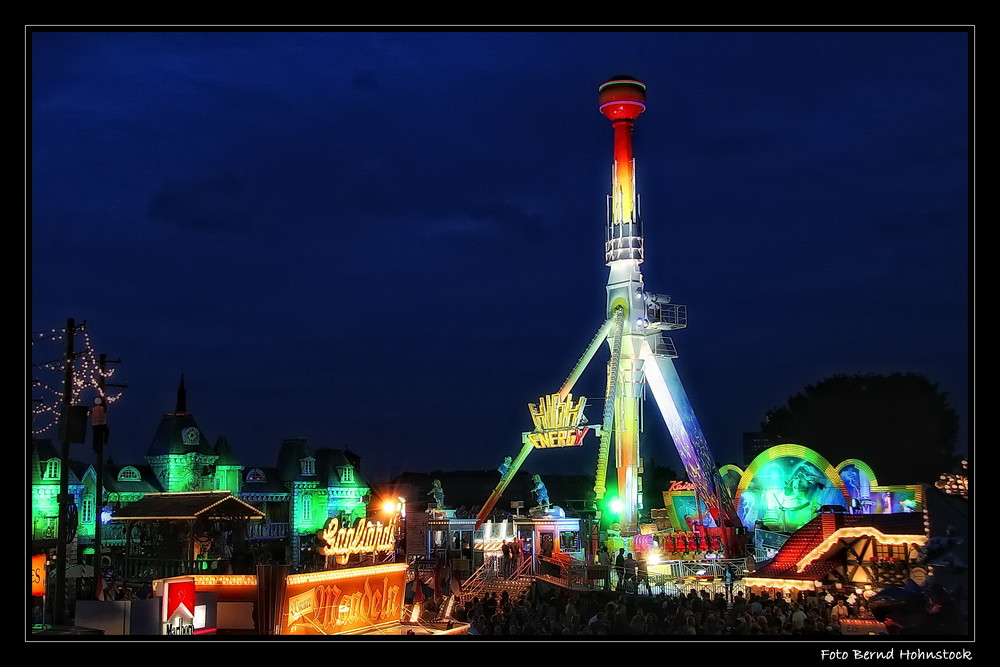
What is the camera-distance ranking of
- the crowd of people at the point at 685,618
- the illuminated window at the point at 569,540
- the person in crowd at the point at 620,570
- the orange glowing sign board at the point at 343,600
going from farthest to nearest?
the illuminated window at the point at 569,540 → the person in crowd at the point at 620,570 → the orange glowing sign board at the point at 343,600 → the crowd of people at the point at 685,618

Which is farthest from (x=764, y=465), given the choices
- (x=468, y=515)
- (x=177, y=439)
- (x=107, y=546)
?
(x=177, y=439)

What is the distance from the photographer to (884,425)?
7000 cm

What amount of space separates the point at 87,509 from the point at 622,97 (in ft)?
139

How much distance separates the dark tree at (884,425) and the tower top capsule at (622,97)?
31.3m

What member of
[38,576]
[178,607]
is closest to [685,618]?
[178,607]

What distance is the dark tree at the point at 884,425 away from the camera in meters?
67.0

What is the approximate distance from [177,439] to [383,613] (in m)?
53.4

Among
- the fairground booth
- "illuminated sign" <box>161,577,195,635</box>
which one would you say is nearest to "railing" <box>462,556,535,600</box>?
the fairground booth

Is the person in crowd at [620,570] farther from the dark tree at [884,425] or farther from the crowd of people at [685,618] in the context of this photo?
the dark tree at [884,425]

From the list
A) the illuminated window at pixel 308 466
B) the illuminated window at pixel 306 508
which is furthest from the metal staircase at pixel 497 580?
the illuminated window at pixel 308 466

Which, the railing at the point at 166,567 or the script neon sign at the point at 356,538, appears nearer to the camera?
the script neon sign at the point at 356,538

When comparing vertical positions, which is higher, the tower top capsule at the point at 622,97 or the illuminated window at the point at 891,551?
the tower top capsule at the point at 622,97

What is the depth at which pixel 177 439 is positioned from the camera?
72.7 meters

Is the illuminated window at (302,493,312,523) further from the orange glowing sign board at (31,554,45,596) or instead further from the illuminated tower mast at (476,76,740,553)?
the orange glowing sign board at (31,554,45,596)
